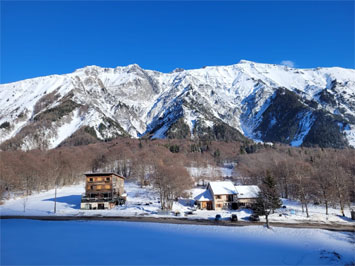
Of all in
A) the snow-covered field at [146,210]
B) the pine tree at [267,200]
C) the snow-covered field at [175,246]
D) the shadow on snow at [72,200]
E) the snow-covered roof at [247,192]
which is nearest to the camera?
the snow-covered field at [175,246]

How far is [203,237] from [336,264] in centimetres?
1488

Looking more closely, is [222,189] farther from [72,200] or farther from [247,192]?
[72,200]

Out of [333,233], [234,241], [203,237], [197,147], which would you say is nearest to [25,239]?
[203,237]

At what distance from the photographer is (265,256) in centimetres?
2458

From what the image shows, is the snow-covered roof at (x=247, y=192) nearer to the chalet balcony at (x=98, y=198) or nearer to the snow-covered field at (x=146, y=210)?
the snow-covered field at (x=146, y=210)

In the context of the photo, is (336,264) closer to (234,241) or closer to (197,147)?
(234,241)

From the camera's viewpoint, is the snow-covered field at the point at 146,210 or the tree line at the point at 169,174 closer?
the snow-covered field at the point at 146,210

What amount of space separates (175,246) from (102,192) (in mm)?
48136

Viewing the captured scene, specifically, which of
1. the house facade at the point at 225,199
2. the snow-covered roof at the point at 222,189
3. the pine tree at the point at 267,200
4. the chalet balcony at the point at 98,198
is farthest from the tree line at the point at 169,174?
the chalet balcony at the point at 98,198

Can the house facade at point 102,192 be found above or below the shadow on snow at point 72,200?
above

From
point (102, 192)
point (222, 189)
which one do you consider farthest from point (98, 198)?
point (222, 189)

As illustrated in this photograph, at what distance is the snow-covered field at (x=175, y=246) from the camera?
22047 millimetres

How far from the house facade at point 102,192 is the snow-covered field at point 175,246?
30510 mm

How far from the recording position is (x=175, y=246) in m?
26.7
